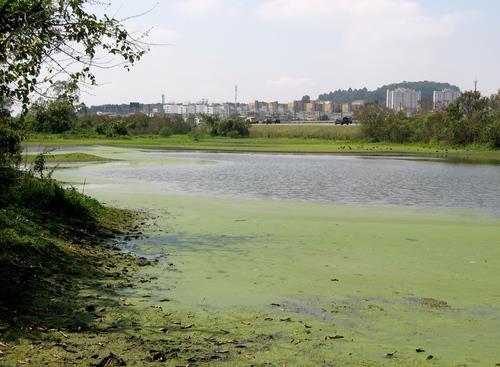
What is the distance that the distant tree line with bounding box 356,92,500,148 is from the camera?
181 ft

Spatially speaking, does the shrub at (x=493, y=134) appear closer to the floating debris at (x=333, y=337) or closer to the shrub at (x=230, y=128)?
the shrub at (x=230, y=128)

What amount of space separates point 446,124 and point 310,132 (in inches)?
1104

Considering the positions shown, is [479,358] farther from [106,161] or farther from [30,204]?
[106,161]

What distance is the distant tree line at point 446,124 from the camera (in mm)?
55188

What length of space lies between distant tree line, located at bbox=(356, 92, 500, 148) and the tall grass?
374cm

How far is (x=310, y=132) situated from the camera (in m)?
85.4

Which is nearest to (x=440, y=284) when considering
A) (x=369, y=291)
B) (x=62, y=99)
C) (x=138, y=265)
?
(x=369, y=291)

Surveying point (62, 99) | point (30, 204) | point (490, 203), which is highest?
point (62, 99)

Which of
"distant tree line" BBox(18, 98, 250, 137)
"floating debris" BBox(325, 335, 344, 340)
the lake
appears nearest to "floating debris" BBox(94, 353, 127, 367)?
the lake

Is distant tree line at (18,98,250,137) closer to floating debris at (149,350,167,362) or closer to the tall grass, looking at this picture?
the tall grass

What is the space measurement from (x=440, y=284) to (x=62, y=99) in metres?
5.99

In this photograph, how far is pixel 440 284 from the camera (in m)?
8.16

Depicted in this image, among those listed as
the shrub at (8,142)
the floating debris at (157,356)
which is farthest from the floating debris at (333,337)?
the shrub at (8,142)

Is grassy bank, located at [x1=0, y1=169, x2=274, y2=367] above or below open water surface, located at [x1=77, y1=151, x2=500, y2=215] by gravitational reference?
above
